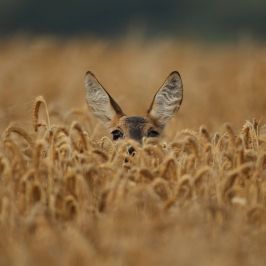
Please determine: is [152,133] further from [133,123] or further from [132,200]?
[132,200]

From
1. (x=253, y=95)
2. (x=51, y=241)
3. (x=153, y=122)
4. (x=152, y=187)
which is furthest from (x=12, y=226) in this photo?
(x=253, y=95)

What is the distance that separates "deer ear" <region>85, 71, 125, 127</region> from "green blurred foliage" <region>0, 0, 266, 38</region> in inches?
1361

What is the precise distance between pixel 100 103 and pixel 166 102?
1.96 feet

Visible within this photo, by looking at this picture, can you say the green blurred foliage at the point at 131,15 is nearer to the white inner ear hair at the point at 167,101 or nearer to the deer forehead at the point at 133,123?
the white inner ear hair at the point at 167,101

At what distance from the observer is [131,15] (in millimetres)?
50656

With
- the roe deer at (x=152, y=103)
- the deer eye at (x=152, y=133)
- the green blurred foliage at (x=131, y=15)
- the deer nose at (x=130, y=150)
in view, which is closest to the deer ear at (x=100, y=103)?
the roe deer at (x=152, y=103)

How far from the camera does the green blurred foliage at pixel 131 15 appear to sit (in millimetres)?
49000

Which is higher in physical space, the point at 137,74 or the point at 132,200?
the point at 137,74

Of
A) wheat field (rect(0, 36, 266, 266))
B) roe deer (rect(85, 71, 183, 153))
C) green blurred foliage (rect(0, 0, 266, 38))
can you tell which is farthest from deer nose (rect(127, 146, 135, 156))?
green blurred foliage (rect(0, 0, 266, 38))

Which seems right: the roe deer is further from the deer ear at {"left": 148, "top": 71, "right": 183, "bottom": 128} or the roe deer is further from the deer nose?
the deer nose

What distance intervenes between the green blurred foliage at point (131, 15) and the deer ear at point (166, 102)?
3463 cm

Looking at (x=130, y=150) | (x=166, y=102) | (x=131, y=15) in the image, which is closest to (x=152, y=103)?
(x=166, y=102)

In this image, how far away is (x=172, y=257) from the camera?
744cm

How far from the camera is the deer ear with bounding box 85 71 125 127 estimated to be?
12.2 meters
